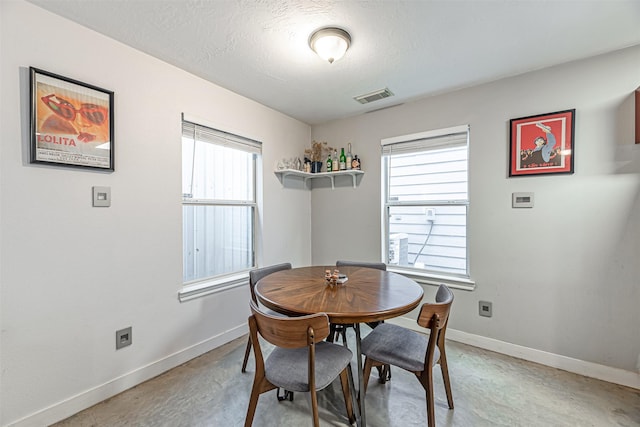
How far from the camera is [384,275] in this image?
→ 2.22 m

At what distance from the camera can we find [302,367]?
144 centimetres

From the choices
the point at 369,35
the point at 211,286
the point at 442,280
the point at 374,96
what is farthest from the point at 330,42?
the point at 442,280

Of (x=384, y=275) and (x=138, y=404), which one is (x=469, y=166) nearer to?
(x=384, y=275)

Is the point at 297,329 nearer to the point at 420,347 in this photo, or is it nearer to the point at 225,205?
the point at 420,347

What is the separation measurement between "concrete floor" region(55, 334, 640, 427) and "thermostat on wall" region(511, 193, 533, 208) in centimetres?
138

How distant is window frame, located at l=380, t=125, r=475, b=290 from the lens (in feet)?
8.91

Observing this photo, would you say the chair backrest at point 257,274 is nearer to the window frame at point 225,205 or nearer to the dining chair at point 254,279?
the dining chair at point 254,279

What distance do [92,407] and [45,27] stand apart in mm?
2463

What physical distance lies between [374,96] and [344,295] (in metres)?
2.15

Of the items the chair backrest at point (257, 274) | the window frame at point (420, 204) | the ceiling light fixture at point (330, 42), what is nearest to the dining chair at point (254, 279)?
the chair backrest at point (257, 274)

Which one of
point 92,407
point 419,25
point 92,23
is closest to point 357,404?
point 92,407

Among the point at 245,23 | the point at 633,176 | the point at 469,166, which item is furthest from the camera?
the point at 469,166

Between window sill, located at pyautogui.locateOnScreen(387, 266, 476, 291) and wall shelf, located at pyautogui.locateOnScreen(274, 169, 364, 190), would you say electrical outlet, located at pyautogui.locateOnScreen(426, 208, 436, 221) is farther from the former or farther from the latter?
wall shelf, located at pyautogui.locateOnScreen(274, 169, 364, 190)

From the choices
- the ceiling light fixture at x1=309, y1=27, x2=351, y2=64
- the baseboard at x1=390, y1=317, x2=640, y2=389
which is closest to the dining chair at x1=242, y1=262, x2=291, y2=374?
the ceiling light fixture at x1=309, y1=27, x2=351, y2=64
